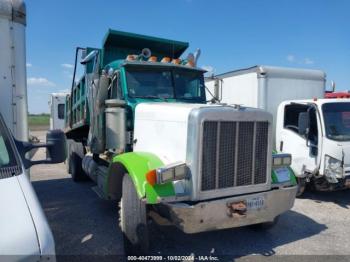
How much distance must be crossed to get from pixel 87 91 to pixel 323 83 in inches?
236

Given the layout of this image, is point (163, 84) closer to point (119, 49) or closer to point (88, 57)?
point (119, 49)

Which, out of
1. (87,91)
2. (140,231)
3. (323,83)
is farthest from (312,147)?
(87,91)

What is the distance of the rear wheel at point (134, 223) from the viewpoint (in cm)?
353

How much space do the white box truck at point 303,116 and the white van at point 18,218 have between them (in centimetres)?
391

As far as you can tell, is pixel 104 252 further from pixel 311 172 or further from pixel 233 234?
pixel 311 172

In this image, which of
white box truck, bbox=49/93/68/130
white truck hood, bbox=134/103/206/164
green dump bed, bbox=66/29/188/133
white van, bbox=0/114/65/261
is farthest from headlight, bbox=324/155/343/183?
white box truck, bbox=49/93/68/130

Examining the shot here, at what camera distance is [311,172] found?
630 cm

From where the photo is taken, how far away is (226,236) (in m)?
4.52

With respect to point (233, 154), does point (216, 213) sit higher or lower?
lower

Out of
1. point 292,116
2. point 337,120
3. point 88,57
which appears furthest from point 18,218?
point 292,116

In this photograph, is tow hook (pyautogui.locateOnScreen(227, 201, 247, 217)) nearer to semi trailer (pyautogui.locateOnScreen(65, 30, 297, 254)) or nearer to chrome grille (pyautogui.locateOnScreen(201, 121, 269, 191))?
semi trailer (pyautogui.locateOnScreen(65, 30, 297, 254))

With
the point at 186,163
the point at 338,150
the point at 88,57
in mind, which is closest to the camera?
the point at 186,163

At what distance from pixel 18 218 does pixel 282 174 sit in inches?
129

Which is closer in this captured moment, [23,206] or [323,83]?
[23,206]
